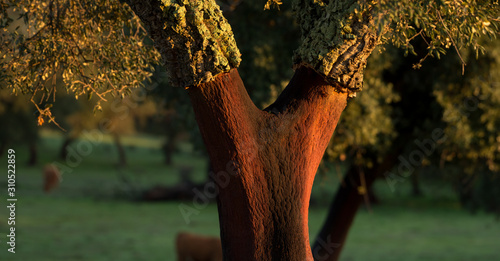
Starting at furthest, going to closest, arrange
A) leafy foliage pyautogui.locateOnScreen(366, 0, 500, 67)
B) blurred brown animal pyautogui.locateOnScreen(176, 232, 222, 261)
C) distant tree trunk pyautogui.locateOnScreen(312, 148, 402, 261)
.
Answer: blurred brown animal pyautogui.locateOnScreen(176, 232, 222, 261) → distant tree trunk pyautogui.locateOnScreen(312, 148, 402, 261) → leafy foliage pyautogui.locateOnScreen(366, 0, 500, 67)

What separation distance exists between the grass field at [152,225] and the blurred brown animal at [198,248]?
162 inches

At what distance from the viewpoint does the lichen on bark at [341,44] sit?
740 centimetres

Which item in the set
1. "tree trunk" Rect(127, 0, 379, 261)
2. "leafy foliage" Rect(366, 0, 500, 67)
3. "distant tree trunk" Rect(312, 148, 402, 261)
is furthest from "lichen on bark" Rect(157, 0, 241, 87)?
"distant tree trunk" Rect(312, 148, 402, 261)

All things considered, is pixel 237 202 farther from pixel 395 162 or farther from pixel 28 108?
pixel 28 108

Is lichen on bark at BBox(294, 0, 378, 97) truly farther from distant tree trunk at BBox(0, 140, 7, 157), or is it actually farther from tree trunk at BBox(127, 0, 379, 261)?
distant tree trunk at BBox(0, 140, 7, 157)

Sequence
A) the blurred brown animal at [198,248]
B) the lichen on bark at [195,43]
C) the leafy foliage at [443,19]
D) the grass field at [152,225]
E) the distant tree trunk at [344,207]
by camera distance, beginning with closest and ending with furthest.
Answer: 1. the lichen on bark at [195,43]
2. the leafy foliage at [443,19]
3. the distant tree trunk at [344,207]
4. the blurred brown animal at [198,248]
5. the grass field at [152,225]

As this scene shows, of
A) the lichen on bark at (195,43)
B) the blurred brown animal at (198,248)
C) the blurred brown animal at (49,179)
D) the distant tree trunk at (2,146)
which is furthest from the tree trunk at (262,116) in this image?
the distant tree trunk at (2,146)

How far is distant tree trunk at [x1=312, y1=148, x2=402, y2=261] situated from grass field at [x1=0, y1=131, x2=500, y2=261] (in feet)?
2.69

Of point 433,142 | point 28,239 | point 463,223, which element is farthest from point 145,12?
point 463,223

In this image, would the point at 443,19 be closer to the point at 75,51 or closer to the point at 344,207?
the point at 75,51

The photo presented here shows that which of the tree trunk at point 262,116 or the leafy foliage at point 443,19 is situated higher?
the leafy foliage at point 443,19

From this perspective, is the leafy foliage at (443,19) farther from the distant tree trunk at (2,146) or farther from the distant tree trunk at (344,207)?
the distant tree trunk at (2,146)

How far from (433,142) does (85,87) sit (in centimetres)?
875

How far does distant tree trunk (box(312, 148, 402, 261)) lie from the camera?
1528cm
